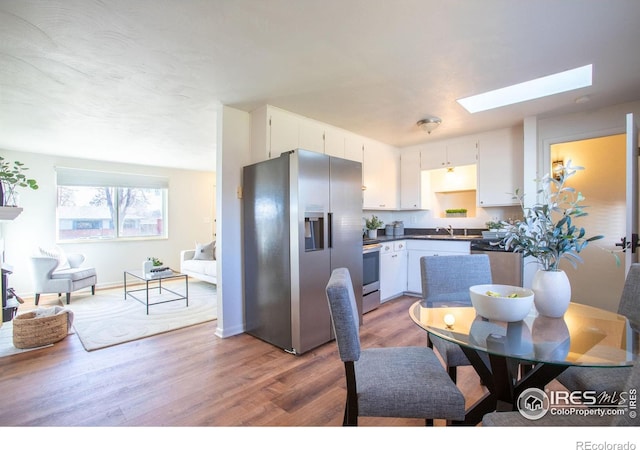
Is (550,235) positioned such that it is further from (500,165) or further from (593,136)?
(500,165)

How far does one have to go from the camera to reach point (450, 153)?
14.9ft

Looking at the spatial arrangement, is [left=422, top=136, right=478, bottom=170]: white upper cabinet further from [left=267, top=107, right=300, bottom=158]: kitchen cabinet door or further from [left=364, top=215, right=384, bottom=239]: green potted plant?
[left=267, top=107, right=300, bottom=158]: kitchen cabinet door

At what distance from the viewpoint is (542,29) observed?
192 cm

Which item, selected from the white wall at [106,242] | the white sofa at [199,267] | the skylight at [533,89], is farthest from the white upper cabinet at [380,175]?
the white wall at [106,242]

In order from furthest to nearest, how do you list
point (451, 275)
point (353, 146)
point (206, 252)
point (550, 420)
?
point (206, 252), point (353, 146), point (451, 275), point (550, 420)

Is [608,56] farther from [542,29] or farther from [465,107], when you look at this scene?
[465,107]

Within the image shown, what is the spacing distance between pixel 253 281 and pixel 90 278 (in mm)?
3400

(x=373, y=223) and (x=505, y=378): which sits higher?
(x=373, y=223)

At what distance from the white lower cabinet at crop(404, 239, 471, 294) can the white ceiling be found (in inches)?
62.6

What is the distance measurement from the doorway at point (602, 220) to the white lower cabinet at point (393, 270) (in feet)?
6.22

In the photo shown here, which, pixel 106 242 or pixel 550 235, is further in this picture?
pixel 106 242

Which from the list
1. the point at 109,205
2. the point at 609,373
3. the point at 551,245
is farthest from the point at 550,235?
the point at 109,205

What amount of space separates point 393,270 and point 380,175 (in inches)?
56.9

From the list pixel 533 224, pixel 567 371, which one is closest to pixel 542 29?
pixel 533 224
